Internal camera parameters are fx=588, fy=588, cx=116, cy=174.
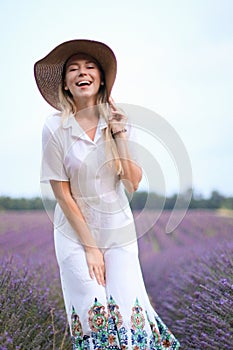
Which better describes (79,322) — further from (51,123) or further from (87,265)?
(51,123)

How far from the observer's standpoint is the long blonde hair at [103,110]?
2346mm

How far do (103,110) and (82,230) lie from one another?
20.0 inches

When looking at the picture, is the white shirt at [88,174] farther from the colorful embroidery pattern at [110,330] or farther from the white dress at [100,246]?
the colorful embroidery pattern at [110,330]

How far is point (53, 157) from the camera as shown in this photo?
2.36 m

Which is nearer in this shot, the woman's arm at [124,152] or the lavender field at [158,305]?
the woman's arm at [124,152]

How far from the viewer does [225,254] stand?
12.4 feet

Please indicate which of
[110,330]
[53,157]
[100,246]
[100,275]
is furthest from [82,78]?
[110,330]

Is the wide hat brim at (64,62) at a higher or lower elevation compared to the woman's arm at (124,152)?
higher

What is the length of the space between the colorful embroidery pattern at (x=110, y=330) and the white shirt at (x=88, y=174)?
26 cm

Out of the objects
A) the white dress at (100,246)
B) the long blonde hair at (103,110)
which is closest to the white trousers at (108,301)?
the white dress at (100,246)

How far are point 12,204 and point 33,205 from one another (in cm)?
103

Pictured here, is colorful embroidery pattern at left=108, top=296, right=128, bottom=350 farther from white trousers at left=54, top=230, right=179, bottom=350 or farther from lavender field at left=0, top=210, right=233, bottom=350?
lavender field at left=0, top=210, right=233, bottom=350

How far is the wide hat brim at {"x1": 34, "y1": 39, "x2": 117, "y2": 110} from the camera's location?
2.48 meters

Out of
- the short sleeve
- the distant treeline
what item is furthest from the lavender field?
the short sleeve
